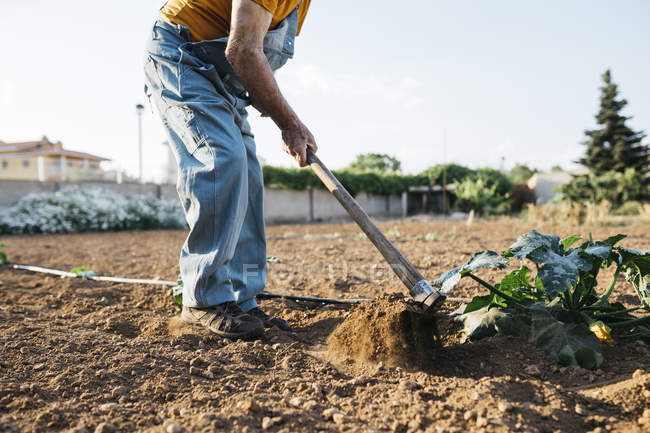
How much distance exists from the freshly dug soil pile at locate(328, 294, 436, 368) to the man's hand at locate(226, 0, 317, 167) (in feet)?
2.57

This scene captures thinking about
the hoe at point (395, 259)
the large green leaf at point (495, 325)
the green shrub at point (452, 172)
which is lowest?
the large green leaf at point (495, 325)

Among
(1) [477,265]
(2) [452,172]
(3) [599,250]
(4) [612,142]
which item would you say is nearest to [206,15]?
(1) [477,265]

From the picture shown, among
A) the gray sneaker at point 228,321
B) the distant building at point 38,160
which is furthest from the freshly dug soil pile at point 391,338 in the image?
the distant building at point 38,160

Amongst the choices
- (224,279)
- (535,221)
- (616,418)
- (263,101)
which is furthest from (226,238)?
(535,221)

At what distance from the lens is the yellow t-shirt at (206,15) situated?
1.84 metres

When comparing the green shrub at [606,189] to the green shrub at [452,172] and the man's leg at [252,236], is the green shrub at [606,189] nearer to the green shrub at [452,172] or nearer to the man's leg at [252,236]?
the green shrub at [452,172]

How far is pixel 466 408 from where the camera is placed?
1127 mm

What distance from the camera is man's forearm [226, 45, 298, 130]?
1702 mm

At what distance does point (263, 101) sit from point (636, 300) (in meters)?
2.03

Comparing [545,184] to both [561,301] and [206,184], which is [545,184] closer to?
[561,301]

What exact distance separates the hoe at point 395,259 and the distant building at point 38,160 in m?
17.2

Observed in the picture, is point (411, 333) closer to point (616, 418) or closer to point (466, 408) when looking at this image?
point (466, 408)

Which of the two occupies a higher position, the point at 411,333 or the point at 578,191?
the point at 578,191

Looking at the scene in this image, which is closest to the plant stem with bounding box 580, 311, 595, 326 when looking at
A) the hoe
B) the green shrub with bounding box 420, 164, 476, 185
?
the hoe
